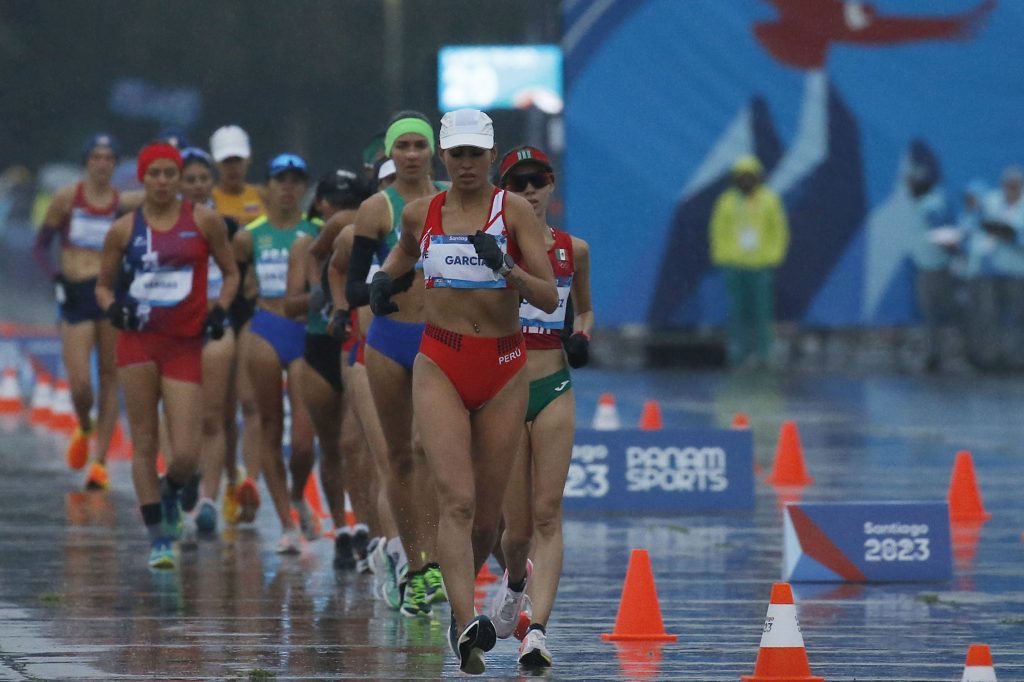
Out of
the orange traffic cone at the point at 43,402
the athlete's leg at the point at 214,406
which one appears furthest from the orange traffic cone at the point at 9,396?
the athlete's leg at the point at 214,406

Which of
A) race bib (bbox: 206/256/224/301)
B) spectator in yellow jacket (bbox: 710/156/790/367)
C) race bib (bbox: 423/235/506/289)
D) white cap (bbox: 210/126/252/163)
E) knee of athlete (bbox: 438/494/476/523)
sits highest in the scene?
spectator in yellow jacket (bbox: 710/156/790/367)

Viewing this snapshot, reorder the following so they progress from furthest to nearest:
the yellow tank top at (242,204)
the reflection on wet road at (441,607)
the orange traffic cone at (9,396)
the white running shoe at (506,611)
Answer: the orange traffic cone at (9,396), the yellow tank top at (242,204), the white running shoe at (506,611), the reflection on wet road at (441,607)

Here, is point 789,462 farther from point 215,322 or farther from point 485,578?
point 215,322

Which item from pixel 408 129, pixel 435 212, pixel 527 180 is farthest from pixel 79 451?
pixel 435 212

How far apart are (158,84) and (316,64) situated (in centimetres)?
246

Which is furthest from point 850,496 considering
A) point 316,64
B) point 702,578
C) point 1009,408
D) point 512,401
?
point 316,64

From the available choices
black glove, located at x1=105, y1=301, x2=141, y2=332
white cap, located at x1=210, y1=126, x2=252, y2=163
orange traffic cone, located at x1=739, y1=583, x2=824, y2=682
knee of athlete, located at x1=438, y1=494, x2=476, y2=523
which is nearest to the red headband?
black glove, located at x1=105, y1=301, x2=141, y2=332

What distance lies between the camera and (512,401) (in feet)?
30.3

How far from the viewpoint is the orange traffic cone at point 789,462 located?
1738 cm

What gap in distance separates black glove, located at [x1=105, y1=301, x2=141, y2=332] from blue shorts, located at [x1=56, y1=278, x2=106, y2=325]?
471cm

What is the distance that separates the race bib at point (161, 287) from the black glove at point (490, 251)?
14.1ft

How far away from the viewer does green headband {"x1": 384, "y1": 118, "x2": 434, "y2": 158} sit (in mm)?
10953

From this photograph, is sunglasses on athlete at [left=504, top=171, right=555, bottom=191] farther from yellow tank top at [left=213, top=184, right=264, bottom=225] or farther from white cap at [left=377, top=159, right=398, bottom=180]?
yellow tank top at [left=213, top=184, right=264, bottom=225]

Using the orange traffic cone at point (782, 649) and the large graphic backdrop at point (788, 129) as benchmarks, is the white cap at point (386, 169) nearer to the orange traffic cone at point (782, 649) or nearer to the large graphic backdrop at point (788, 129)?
the orange traffic cone at point (782, 649)
